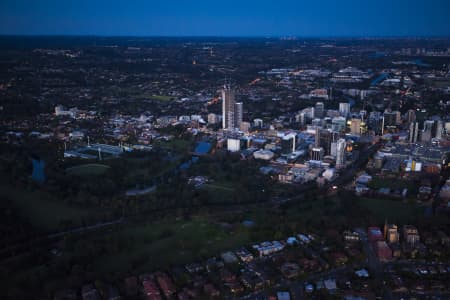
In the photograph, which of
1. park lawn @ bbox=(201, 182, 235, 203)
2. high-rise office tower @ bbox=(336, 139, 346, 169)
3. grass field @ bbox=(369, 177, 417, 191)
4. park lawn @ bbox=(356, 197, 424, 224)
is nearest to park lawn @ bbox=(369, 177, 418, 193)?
grass field @ bbox=(369, 177, 417, 191)

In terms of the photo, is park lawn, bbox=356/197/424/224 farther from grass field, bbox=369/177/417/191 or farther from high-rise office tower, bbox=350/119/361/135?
high-rise office tower, bbox=350/119/361/135

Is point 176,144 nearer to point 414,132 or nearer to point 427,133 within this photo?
point 414,132

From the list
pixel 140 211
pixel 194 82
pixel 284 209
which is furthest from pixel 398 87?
pixel 140 211

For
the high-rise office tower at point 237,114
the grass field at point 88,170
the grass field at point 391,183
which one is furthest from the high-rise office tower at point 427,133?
the grass field at point 88,170

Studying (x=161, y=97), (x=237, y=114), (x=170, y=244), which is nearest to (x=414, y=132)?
(x=237, y=114)

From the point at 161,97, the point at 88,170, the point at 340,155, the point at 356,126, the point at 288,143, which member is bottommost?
the point at 88,170

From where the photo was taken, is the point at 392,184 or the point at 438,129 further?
the point at 438,129

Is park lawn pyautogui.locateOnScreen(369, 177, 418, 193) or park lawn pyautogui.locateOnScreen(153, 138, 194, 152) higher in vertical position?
park lawn pyautogui.locateOnScreen(153, 138, 194, 152)
